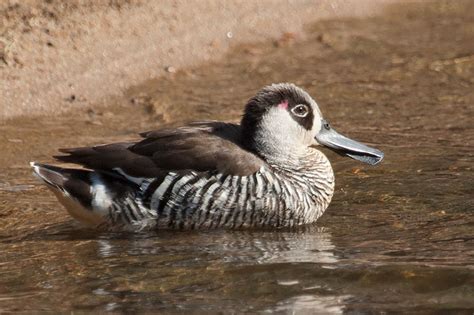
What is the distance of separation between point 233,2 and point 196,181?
5.78 metres

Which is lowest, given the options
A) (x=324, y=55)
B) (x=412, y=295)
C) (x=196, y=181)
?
(x=412, y=295)

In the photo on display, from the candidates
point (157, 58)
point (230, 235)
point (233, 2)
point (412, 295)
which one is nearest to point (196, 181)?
point (230, 235)

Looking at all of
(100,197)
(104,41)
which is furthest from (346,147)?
(104,41)

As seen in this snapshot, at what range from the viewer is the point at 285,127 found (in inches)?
362

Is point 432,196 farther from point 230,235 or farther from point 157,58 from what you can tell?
point 157,58

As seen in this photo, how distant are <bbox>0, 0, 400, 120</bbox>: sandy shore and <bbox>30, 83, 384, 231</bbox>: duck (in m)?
2.95

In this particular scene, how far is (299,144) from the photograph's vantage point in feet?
30.6

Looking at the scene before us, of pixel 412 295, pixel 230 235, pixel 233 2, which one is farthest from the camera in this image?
pixel 233 2

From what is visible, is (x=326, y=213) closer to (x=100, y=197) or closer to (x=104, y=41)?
(x=100, y=197)

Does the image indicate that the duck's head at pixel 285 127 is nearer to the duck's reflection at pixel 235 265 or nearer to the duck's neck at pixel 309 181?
the duck's neck at pixel 309 181

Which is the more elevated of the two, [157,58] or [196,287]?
[157,58]

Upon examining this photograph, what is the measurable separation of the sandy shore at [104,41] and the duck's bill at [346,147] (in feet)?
11.0

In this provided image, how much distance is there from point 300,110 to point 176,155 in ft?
3.43

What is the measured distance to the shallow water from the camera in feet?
24.4
